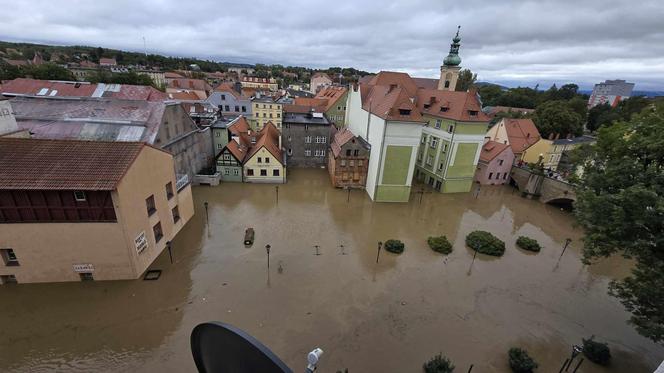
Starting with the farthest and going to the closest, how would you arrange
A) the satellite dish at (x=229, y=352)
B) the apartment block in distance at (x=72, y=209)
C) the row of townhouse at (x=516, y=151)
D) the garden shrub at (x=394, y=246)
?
the row of townhouse at (x=516, y=151) → the garden shrub at (x=394, y=246) → the apartment block in distance at (x=72, y=209) → the satellite dish at (x=229, y=352)

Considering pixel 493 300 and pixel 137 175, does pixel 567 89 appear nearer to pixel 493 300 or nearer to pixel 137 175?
pixel 493 300

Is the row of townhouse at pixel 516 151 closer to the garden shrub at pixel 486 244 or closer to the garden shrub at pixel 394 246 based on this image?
the garden shrub at pixel 486 244

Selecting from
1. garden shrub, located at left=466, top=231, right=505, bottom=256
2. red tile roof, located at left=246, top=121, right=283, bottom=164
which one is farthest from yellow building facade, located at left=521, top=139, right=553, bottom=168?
red tile roof, located at left=246, top=121, right=283, bottom=164

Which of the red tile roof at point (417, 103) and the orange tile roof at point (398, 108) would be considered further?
the red tile roof at point (417, 103)

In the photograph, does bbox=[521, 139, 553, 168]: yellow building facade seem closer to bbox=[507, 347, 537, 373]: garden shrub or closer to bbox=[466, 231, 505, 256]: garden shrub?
bbox=[466, 231, 505, 256]: garden shrub

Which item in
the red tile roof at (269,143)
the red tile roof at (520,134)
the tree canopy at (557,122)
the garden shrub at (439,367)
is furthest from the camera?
the tree canopy at (557,122)

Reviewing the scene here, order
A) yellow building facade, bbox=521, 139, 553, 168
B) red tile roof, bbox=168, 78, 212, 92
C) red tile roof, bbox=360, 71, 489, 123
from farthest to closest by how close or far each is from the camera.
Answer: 1. red tile roof, bbox=168, 78, 212, 92
2. yellow building facade, bbox=521, 139, 553, 168
3. red tile roof, bbox=360, 71, 489, 123

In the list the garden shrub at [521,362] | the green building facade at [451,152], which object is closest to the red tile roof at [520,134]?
the green building facade at [451,152]
